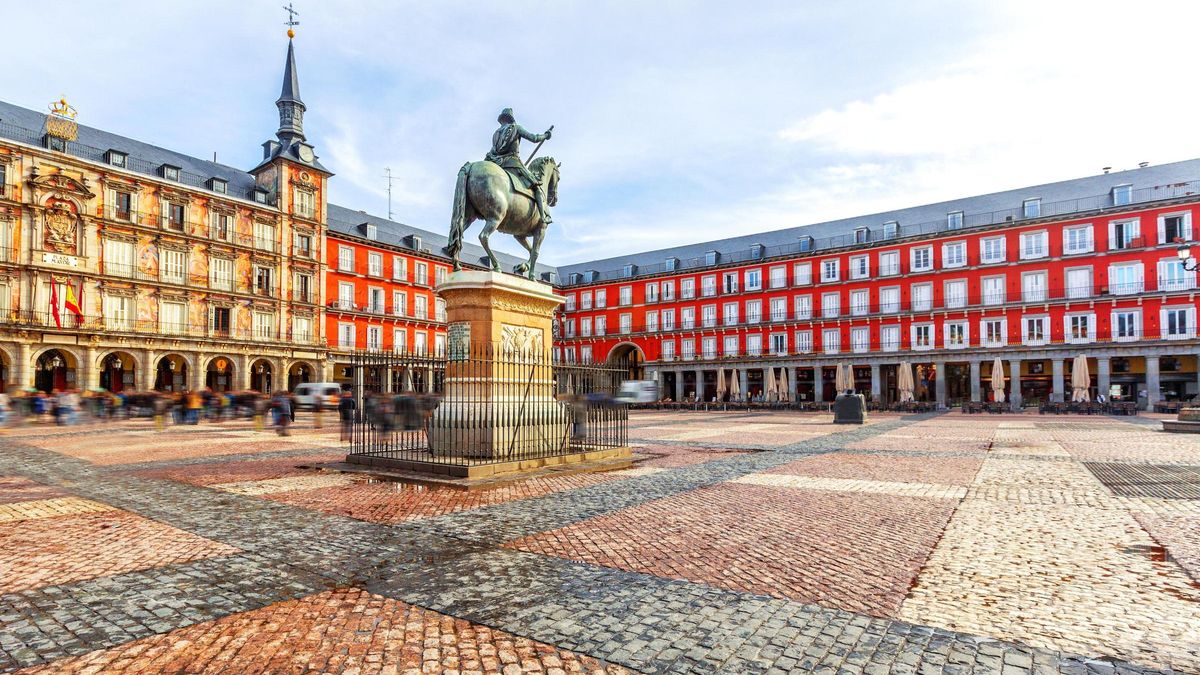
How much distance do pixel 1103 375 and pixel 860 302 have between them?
1444cm

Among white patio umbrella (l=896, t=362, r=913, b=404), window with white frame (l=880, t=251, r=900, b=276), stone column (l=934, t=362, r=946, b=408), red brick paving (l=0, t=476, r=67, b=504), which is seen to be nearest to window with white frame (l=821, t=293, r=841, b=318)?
window with white frame (l=880, t=251, r=900, b=276)

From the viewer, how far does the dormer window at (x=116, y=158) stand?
111 feet

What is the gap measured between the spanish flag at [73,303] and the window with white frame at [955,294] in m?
50.0

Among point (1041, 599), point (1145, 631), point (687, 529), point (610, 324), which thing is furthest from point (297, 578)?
point (610, 324)

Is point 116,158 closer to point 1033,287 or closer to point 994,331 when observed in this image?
point 994,331

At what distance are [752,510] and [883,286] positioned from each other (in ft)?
137

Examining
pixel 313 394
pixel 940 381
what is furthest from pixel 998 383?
pixel 313 394

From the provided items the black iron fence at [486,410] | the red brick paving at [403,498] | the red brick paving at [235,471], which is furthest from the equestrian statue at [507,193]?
the red brick paving at [235,471]

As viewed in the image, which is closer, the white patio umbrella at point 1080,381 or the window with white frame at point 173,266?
the white patio umbrella at point 1080,381

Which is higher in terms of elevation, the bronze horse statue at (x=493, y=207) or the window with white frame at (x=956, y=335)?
the bronze horse statue at (x=493, y=207)

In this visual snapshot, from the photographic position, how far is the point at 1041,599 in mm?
3971

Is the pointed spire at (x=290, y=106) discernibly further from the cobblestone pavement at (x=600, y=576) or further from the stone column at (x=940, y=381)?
the stone column at (x=940, y=381)

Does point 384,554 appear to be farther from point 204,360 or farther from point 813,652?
point 204,360

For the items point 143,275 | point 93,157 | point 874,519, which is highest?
point 93,157
